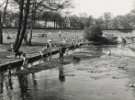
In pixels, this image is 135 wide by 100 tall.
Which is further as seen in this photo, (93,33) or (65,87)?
(93,33)

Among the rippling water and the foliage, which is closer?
the rippling water

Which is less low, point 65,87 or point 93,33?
point 93,33

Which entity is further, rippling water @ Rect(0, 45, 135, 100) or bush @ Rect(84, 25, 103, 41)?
bush @ Rect(84, 25, 103, 41)

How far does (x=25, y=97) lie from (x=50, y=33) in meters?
71.0

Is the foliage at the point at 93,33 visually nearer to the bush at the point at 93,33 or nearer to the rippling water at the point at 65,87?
the bush at the point at 93,33

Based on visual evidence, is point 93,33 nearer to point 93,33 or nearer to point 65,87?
point 93,33

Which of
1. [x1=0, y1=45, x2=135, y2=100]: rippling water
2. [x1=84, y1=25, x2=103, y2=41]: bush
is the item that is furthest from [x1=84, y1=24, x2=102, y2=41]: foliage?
[x1=0, y1=45, x2=135, y2=100]: rippling water

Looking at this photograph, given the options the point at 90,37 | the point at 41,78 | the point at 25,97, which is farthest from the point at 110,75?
the point at 90,37

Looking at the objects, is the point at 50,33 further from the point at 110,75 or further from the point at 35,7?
the point at 110,75

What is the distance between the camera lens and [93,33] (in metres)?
70.8

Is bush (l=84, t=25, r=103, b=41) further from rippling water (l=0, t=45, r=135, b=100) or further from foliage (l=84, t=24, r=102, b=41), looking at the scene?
rippling water (l=0, t=45, r=135, b=100)

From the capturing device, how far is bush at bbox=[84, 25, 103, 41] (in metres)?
70.6

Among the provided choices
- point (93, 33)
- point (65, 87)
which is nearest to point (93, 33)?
point (93, 33)

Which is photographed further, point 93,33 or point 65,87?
point 93,33
